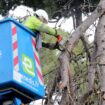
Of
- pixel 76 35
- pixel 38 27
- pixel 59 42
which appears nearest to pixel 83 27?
pixel 76 35

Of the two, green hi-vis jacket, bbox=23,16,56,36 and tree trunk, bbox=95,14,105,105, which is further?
green hi-vis jacket, bbox=23,16,56,36

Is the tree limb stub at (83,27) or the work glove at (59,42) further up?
the tree limb stub at (83,27)

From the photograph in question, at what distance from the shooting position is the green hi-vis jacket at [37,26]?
3.93 metres

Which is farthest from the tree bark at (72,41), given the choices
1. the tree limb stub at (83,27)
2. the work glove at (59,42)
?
the work glove at (59,42)

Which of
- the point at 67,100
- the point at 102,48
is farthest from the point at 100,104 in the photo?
the point at 102,48

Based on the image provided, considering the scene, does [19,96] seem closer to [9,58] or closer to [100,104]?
[9,58]

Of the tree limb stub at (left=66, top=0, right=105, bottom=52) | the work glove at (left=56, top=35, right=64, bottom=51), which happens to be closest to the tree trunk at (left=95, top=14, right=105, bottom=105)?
the tree limb stub at (left=66, top=0, right=105, bottom=52)

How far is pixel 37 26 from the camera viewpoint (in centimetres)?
393

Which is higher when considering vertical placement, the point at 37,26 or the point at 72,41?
the point at 37,26

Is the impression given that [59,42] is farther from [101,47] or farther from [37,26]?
[101,47]

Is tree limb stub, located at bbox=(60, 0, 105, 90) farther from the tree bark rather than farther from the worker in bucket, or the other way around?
the worker in bucket

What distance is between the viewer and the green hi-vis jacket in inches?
155

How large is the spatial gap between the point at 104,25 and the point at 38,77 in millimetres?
766

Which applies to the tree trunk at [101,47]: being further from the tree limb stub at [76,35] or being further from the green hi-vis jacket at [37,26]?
the green hi-vis jacket at [37,26]
